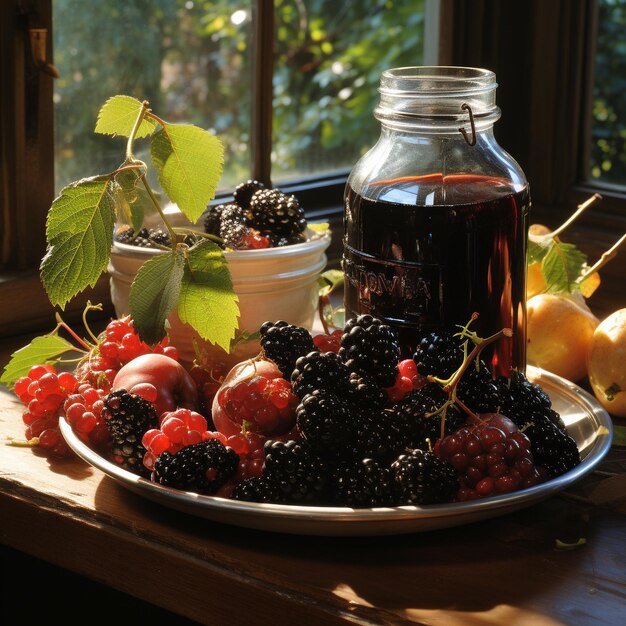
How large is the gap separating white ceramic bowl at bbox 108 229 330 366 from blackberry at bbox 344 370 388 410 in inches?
10.1

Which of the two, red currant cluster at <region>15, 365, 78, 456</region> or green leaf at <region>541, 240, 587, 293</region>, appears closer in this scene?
red currant cluster at <region>15, 365, 78, 456</region>

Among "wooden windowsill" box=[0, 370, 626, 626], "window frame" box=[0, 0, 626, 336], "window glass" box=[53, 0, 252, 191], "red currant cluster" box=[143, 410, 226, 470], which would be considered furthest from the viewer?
"window frame" box=[0, 0, 626, 336]

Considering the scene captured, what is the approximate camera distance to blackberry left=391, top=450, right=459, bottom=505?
691mm

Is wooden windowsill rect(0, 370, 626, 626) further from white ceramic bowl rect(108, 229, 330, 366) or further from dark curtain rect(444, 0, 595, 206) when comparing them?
dark curtain rect(444, 0, 595, 206)

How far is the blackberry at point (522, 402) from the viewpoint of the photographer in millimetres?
797

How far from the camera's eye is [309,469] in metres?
0.71

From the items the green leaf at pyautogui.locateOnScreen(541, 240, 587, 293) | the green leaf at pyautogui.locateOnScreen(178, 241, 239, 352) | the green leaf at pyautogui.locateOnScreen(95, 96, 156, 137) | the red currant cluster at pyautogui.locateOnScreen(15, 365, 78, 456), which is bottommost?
the red currant cluster at pyautogui.locateOnScreen(15, 365, 78, 456)

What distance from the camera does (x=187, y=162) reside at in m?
0.86

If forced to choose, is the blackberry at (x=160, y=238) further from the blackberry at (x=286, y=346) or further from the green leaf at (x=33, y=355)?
the blackberry at (x=286, y=346)

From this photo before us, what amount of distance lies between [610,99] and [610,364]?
92cm

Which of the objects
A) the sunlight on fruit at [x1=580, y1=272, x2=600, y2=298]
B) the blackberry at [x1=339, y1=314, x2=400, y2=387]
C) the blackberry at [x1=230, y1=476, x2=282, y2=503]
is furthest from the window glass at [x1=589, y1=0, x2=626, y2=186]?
the blackberry at [x1=230, y1=476, x2=282, y2=503]

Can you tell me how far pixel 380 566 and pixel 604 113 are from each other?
1281 mm

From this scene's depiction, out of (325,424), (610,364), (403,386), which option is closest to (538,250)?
(610,364)

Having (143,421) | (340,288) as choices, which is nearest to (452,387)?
(143,421)
